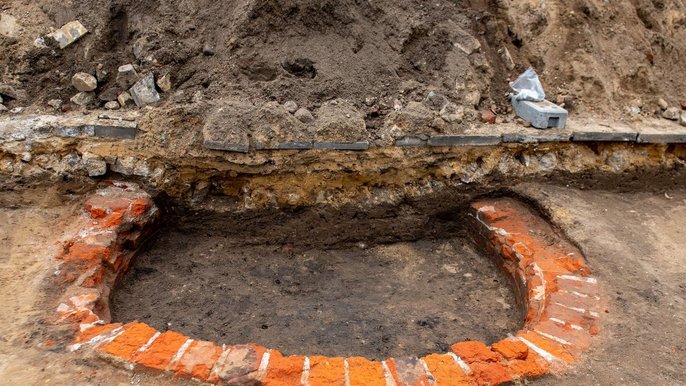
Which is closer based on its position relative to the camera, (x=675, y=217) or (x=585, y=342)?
(x=585, y=342)

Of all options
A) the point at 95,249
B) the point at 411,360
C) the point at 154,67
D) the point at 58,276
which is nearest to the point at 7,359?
the point at 58,276

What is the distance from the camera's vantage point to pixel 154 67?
4.22 m

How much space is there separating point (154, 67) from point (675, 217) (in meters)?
4.25

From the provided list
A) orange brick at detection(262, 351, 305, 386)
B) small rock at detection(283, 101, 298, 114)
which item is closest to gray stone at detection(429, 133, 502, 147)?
small rock at detection(283, 101, 298, 114)

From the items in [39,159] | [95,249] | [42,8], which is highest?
[42,8]

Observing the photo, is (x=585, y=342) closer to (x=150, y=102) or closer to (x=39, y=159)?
(x=150, y=102)

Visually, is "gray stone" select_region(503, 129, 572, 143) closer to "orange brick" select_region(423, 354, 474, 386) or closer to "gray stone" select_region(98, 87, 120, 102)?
"orange brick" select_region(423, 354, 474, 386)

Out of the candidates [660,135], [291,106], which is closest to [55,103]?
[291,106]

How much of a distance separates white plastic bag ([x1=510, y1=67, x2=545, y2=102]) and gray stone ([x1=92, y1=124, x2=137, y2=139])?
10.1ft

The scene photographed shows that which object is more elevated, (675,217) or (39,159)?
(39,159)

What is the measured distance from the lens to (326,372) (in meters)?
2.57

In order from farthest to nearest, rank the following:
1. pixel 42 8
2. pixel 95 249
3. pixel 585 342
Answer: pixel 42 8 < pixel 95 249 < pixel 585 342

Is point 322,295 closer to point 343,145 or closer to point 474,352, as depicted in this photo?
point 343,145

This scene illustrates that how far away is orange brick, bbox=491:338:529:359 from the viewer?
2.76m
